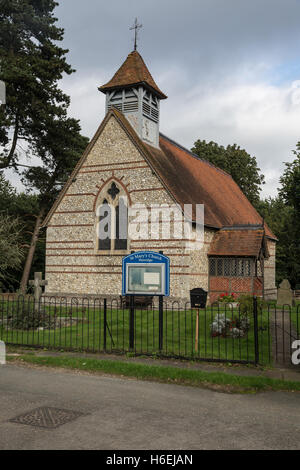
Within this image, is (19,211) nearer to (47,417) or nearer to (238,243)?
(238,243)

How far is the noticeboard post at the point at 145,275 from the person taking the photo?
11570 millimetres

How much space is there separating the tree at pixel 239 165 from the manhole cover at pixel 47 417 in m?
42.1

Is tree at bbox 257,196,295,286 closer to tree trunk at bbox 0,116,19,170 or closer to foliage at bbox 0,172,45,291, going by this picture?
foliage at bbox 0,172,45,291

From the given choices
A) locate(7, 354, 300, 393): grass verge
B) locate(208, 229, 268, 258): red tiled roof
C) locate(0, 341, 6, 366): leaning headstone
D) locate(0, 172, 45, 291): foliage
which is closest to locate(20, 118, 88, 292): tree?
locate(0, 172, 45, 291): foliage

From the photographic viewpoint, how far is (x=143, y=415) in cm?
653

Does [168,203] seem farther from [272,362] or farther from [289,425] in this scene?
[289,425]

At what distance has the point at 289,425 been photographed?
6141 mm

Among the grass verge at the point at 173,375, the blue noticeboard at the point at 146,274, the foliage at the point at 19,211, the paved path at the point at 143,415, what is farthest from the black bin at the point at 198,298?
the foliage at the point at 19,211

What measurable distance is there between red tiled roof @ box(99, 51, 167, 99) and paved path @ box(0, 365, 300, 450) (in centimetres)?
2066

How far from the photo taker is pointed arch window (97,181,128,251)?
24703 millimetres

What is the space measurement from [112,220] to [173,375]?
16.4m

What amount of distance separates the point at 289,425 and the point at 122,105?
75.7 feet

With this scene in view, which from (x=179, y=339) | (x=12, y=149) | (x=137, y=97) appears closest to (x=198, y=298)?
(x=179, y=339)
